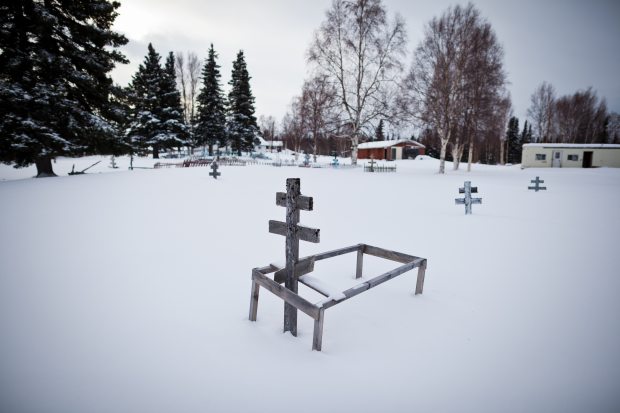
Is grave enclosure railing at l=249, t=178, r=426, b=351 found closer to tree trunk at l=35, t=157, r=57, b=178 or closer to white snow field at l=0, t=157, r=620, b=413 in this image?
white snow field at l=0, t=157, r=620, b=413

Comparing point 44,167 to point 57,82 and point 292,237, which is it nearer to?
point 57,82

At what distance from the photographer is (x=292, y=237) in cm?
312

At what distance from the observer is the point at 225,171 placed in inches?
730

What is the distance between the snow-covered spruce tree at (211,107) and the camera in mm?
36594

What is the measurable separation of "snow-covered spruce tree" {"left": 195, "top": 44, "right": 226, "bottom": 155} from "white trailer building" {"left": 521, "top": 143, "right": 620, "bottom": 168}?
37137 millimetres

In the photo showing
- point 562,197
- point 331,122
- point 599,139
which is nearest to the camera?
point 562,197

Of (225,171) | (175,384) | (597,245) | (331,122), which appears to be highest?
(331,122)

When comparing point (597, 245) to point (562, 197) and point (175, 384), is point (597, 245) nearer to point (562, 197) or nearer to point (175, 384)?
point (562, 197)

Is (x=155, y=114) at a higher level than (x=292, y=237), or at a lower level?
higher

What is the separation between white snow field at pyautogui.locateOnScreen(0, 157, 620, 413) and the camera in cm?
245

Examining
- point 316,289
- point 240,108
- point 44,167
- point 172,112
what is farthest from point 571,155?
point 44,167

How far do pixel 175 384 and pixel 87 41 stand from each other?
19275 millimetres

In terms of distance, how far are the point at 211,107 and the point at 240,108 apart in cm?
388

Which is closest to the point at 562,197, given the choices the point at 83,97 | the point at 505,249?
the point at 505,249
